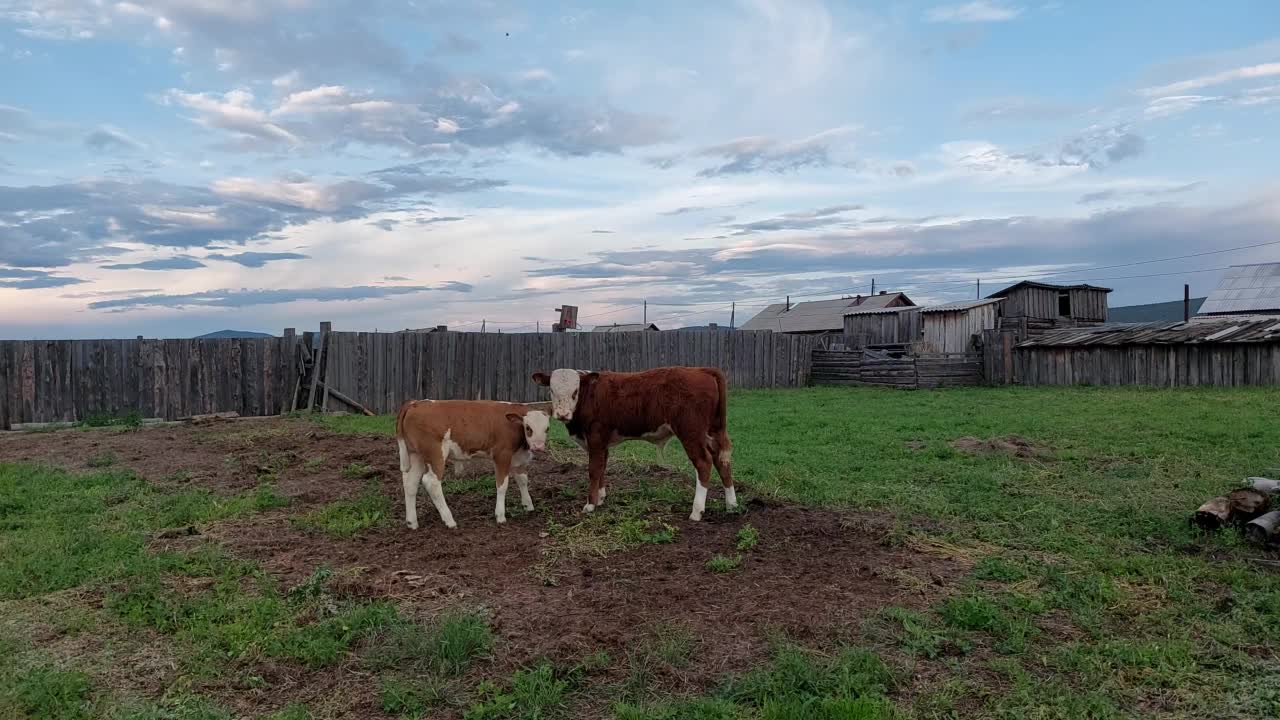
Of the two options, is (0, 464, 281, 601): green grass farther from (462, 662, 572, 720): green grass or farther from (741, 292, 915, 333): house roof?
(741, 292, 915, 333): house roof

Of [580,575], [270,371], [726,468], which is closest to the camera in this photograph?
[580,575]

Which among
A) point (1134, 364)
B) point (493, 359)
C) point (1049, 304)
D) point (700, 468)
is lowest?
point (700, 468)

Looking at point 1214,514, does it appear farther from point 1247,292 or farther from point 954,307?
point 1247,292

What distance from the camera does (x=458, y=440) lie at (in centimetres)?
780

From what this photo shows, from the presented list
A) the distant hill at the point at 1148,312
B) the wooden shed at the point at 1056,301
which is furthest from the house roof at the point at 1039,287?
the distant hill at the point at 1148,312

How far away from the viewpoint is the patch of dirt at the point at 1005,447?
449 inches

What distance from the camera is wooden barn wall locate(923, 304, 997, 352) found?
33156 mm

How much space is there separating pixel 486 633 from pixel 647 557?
1986mm

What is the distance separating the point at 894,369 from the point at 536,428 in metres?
20.6

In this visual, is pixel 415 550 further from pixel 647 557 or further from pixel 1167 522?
pixel 1167 522

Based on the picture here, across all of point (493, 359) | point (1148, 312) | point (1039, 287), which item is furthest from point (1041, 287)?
point (1148, 312)

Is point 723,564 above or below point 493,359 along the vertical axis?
below

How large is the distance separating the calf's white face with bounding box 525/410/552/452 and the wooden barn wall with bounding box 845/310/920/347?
28.2 metres

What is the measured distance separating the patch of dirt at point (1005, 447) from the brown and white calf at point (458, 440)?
22.6ft
